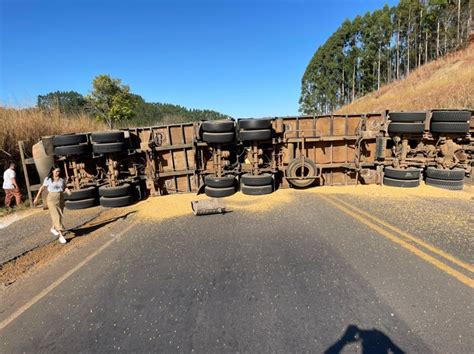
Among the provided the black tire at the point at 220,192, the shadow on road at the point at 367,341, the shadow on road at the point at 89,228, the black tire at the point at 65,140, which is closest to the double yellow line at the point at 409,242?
the shadow on road at the point at 367,341

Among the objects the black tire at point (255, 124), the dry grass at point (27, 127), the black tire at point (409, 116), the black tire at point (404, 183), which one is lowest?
the black tire at point (404, 183)

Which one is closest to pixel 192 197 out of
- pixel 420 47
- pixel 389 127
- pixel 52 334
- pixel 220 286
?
pixel 220 286

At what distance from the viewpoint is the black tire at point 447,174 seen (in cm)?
848

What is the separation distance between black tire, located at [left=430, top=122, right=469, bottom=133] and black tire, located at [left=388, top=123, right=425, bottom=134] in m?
0.43

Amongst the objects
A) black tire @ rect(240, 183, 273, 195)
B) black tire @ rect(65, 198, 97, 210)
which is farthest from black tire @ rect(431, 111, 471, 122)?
black tire @ rect(65, 198, 97, 210)

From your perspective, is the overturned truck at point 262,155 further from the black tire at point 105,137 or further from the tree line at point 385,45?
the tree line at point 385,45

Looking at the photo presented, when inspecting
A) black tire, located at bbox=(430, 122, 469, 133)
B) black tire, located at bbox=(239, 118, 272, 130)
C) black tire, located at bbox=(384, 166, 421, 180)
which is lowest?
black tire, located at bbox=(384, 166, 421, 180)

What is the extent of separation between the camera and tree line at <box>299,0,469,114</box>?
43219 millimetres

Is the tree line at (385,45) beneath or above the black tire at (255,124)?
above

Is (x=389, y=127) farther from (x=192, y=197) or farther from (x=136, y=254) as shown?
(x=136, y=254)

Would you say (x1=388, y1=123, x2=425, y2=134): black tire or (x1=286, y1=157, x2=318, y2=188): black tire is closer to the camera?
(x1=388, y1=123, x2=425, y2=134): black tire

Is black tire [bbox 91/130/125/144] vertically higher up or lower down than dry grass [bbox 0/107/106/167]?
lower down

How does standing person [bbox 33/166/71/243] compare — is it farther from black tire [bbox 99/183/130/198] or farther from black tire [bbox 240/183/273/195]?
black tire [bbox 240/183/273/195]

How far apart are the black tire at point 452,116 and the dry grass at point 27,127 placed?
16.8 metres
